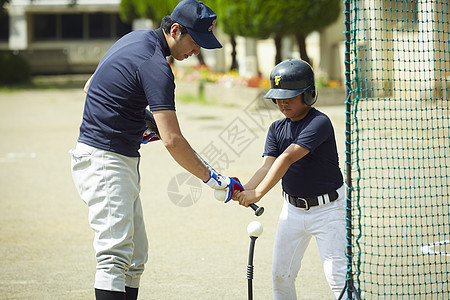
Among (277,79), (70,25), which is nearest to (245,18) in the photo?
(277,79)

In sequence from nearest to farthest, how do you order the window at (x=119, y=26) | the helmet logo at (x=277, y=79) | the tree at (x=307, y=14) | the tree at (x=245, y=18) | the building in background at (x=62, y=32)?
the helmet logo at (x=277, y=79) < the tree at (x=307, y=14) < the tree at (x=245, y=18) < the building in background at (x=62, y=32) < the window at (x=119, y=26)

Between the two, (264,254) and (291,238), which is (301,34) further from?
(291,238)

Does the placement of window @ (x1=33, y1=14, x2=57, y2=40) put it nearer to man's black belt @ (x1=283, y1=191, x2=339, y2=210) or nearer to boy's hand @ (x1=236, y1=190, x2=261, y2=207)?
boy's hand @ (x1=236, y1=190, x2=261, y2=207)

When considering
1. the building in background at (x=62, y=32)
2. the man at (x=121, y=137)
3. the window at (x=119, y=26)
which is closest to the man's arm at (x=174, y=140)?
the man at (x=121, y=137)

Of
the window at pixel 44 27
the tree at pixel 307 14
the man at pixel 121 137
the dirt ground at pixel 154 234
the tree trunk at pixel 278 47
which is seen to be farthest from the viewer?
the window at pixel 44 27

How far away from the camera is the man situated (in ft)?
11.8

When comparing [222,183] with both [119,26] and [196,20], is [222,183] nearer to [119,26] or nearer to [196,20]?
[196,20]

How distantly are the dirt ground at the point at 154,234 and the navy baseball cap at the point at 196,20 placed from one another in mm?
1931

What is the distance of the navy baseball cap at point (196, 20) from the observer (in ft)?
12.0

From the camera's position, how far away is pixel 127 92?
3.59 m

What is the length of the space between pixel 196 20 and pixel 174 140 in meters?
0.71

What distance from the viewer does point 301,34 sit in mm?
16797

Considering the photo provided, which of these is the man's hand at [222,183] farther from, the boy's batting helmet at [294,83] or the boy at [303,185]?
the boy's batting helmet at [294,83]

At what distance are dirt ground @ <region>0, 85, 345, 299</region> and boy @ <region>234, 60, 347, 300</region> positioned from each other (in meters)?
0.86
